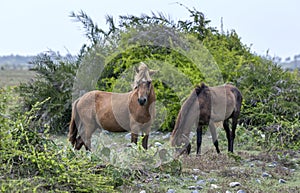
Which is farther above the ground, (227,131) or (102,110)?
(102,110)

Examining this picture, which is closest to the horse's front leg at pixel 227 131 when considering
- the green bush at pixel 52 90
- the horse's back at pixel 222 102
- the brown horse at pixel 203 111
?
the brown horse at pixel 203 111

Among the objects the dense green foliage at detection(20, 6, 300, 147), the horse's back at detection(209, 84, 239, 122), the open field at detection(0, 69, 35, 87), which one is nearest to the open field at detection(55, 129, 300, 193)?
the horse's back at detection(209, 84, 239, 122)

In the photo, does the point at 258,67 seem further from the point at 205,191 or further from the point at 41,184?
the point at 41,184

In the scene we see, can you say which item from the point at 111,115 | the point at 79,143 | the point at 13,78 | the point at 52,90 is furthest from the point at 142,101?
the point at 13,78

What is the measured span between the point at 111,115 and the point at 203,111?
5.60 feet

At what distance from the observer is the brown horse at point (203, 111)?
8391 mm

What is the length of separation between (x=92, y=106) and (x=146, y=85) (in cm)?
163

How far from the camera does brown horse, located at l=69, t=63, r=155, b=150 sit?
26.4ft

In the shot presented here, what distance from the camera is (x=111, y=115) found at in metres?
8.57

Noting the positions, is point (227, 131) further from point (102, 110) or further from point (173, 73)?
point (173, 73)

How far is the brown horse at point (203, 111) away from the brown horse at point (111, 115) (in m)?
0.64

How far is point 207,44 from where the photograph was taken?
12.7 meters

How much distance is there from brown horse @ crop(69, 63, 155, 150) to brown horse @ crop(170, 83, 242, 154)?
25.1 inches

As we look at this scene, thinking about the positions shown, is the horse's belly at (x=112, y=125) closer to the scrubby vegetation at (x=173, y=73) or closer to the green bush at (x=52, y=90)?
the scrubby vegetation at (x=173, y=73)
